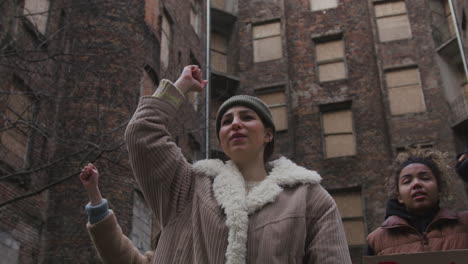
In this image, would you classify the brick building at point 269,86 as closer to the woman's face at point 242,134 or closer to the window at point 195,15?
the window at point 195,15

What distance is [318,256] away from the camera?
7.64 feet

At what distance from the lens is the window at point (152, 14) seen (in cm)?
1465

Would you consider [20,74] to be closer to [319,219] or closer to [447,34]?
[319,219]

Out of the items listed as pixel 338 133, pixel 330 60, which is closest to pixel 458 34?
pixel 330 60

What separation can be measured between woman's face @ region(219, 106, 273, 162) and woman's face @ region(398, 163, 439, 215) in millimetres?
1630

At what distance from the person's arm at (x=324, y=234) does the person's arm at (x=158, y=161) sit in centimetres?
62

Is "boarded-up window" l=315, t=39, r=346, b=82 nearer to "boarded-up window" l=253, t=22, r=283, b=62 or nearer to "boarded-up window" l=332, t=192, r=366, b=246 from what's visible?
"boarded-up window" l=253, t=22, r=283, b=62

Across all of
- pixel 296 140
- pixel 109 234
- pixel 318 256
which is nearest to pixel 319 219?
pixel 318 256

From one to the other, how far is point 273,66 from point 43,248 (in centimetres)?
1238

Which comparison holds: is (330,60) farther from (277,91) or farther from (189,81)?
(189,81)

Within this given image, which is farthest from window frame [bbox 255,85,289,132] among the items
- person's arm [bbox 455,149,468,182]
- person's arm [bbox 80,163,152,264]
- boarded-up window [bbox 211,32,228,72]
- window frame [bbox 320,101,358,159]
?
person's arm [bbox 80,163,152,264]

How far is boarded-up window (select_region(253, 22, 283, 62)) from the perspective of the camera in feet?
68.7

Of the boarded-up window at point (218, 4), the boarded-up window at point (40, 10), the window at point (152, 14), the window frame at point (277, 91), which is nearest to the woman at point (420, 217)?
the boarded-up window at point (40, 10)

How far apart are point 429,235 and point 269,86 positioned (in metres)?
16.8
